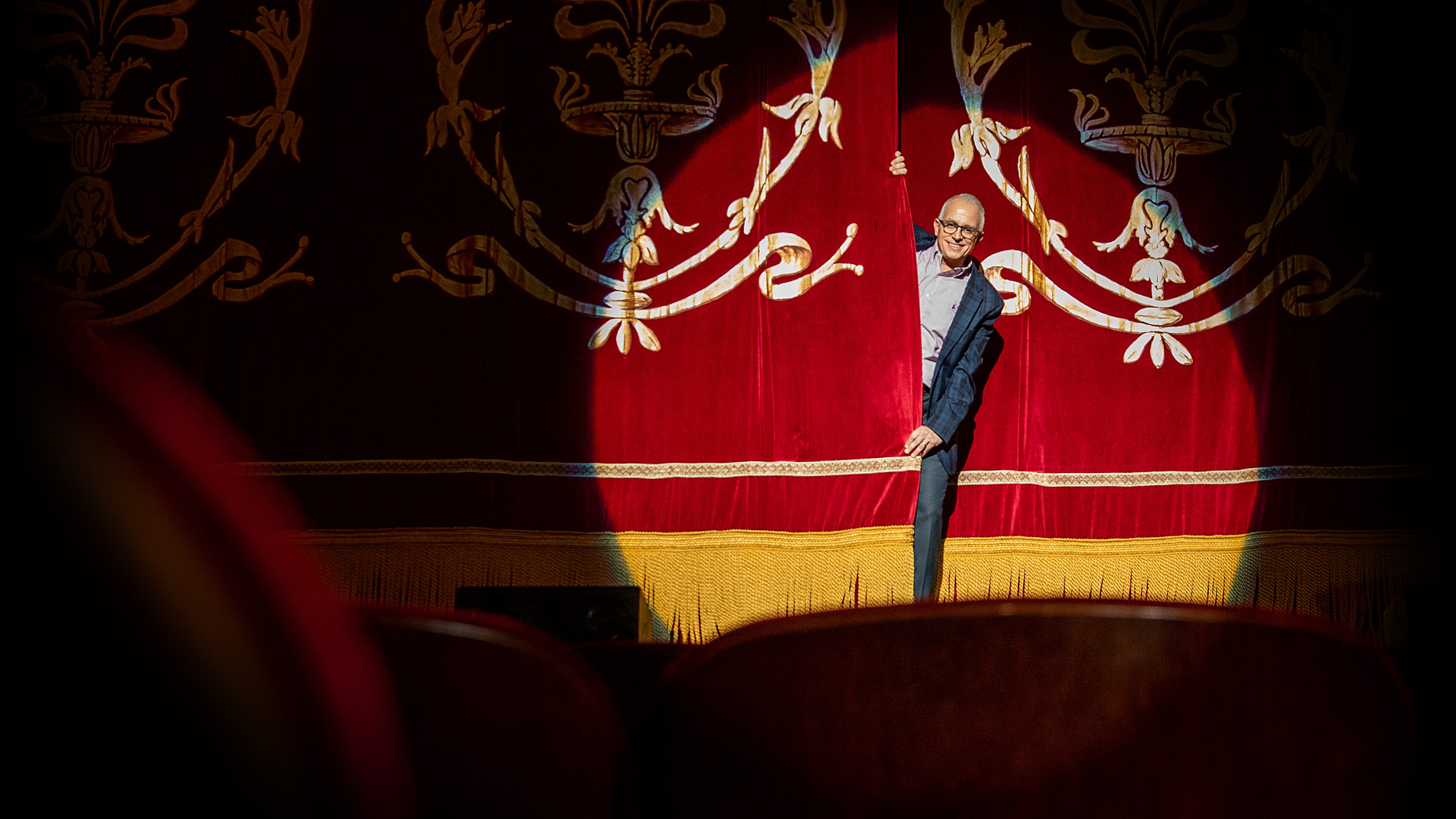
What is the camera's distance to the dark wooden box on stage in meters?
1.88

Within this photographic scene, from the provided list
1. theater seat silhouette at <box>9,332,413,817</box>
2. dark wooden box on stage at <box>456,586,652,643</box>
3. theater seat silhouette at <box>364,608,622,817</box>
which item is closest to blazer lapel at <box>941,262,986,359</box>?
dark wooden box on stage at <box>456,586,652,643</box>

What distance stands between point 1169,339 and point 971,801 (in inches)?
78.8

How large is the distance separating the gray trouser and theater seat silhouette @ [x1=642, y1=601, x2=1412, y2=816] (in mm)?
1547

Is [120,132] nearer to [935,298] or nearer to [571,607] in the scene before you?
[571,607]

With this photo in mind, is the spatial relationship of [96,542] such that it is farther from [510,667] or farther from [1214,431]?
[1214,431]

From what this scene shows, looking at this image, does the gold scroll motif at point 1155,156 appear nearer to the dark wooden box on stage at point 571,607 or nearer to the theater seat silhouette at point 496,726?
the dark wooden box on stage at point 571,607

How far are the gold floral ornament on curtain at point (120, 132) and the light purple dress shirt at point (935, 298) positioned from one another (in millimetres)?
1462

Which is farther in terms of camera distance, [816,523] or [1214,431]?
[1214,431]

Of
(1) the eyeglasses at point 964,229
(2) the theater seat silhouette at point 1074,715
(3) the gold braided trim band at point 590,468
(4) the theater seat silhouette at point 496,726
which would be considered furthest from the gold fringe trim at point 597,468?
(4) the theater seat silhouette at point 496,726

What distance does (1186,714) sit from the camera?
41 centimetres

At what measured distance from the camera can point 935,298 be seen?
203 centimetres

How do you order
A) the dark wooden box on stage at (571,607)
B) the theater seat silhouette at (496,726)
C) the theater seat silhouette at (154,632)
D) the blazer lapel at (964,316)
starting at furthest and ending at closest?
the blazer lapel at (964,316)
the dark wooden box on stage at (571,607)
the theater seat silhouette at (496,726)
the theater seat silhouette at (154,632)

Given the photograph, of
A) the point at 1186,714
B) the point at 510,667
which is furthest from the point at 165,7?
the point at 1186,714

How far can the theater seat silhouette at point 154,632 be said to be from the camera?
0.14m
